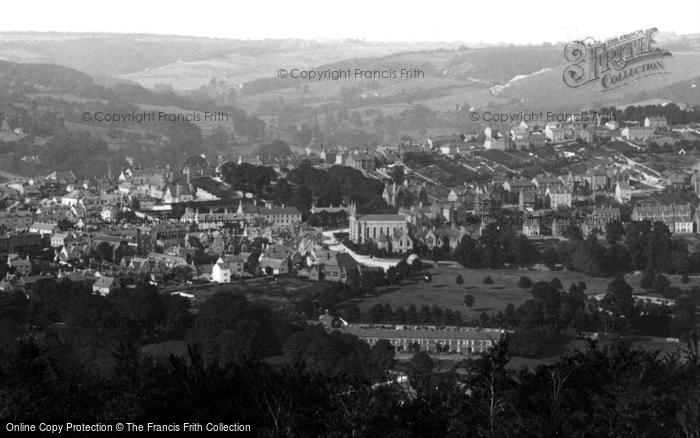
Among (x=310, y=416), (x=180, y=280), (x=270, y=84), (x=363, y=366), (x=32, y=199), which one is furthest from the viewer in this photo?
(x=270, y=84)

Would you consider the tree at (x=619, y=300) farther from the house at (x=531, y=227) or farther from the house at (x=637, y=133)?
the house at (x=637, y=133)

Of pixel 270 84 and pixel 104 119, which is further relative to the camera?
pixel 270 84

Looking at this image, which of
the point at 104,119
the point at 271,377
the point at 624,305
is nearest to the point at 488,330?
the point at 624,305

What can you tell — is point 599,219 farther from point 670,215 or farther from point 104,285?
point 104,285

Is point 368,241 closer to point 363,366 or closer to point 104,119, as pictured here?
point 363,366

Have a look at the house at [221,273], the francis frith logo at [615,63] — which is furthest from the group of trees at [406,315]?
the francis frith logo at [615,63]

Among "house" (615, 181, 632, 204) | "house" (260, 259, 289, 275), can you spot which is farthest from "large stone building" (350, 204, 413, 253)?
"house" (615, 181, 632, 204)
